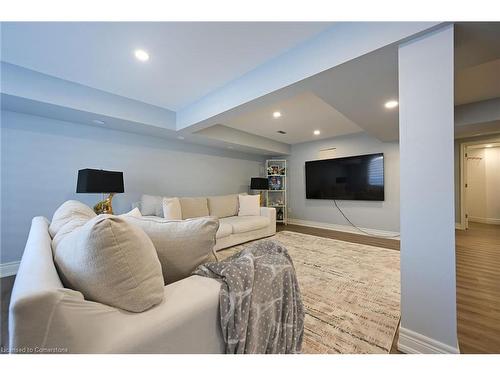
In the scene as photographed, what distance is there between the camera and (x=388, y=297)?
169cm

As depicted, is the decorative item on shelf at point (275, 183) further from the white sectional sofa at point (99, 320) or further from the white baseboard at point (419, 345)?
the white sectional sofa at point (99, 320)

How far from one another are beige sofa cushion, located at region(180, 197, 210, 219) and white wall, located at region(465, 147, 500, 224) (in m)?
6.67

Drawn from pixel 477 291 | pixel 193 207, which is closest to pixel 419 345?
pixel 477 291

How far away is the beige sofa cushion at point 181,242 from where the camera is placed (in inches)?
34.4

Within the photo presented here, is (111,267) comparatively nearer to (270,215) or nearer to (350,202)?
(270,215)

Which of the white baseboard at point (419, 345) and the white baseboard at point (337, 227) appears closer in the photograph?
the white baseboard at point (419, 345)

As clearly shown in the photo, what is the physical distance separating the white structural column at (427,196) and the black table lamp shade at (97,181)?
9.19 ft

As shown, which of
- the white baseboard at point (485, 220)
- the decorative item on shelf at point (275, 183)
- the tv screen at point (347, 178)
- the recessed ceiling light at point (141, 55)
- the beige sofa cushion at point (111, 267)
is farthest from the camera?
the decorative item on shelf at point (275, 183)

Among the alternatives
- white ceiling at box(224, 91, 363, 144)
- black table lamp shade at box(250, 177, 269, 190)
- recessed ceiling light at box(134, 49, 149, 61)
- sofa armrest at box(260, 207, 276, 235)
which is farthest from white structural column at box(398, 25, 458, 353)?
→ black table lamp shade at box(250, 177, 269, 190)

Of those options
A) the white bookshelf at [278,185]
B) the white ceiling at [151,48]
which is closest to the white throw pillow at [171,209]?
the white ceiling at [151,48]

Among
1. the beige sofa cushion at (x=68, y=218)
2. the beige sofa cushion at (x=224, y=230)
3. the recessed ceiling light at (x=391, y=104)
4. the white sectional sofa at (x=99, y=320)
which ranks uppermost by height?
the recessed ceiling light at (x=391, y=104)

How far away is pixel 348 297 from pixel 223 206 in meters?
2.59

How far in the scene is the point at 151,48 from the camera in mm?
1584
